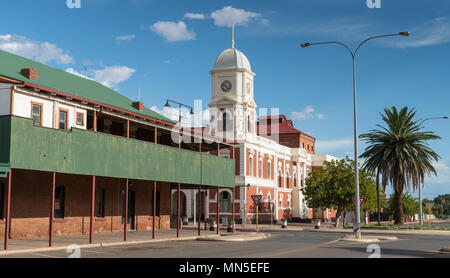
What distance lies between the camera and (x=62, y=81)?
33.9 metres

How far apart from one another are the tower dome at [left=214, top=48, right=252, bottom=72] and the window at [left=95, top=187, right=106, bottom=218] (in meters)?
34.1

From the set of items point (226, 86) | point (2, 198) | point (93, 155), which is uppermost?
point (226, 86)

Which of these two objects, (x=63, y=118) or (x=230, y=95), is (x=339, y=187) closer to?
(x=230, y=95)

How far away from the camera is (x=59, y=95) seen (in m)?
26.9

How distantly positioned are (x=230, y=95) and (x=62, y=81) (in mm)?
33526

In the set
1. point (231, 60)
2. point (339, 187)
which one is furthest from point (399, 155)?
point (231, 60)

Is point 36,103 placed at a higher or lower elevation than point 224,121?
lower

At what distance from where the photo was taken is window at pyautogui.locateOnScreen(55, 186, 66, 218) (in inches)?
1193

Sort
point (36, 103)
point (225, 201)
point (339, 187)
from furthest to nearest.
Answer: point (225, 201) < point (339, 187) < point (36, 103)

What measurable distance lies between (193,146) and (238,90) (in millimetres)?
22446

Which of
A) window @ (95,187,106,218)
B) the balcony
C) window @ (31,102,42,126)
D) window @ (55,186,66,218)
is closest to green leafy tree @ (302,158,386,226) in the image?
the balcony

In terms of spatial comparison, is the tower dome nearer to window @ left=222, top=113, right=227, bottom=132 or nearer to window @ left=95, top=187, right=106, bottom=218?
window @ left=222, top=113, right=227, bottom=132
